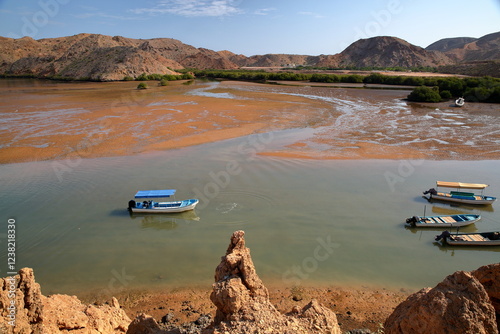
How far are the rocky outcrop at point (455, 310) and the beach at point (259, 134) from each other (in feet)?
Answer: 13.5

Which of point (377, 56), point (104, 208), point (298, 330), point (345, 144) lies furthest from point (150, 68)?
point (377, 56)

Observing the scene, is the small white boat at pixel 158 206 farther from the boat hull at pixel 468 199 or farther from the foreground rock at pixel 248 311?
the boat hull at pixel 468 199

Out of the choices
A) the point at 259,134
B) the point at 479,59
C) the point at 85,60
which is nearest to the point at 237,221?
the point at 259,134

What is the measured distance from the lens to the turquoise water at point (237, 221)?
11812 mm

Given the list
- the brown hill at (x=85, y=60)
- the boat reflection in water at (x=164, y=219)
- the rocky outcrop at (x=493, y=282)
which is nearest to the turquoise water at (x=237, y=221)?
the boat reflection in water at (x=164, y=219)

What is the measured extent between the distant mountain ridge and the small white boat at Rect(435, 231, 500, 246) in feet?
258

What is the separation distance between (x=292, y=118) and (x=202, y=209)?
78.4 feet

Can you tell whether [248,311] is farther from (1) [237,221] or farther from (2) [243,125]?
(2) [243,125]

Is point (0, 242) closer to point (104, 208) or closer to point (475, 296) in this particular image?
point (104, 208)

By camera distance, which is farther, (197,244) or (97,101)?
(97,101)

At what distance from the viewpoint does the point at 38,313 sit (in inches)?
232

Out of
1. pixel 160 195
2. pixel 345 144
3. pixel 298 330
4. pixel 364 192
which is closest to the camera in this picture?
pixel 298 330

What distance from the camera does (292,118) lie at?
3775 cm

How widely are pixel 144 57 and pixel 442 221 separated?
8667 centimetres
